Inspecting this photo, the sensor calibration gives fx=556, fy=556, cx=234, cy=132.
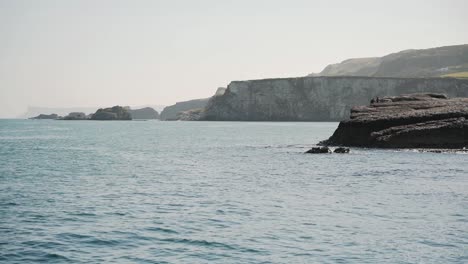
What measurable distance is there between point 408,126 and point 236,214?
5366 centimetres

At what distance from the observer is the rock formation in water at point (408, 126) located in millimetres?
74312

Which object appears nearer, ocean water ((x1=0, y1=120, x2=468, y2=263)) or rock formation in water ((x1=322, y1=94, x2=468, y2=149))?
ocean water ((x1=0, y1=120, x2=468, y2=263))

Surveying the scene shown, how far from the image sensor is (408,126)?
7706cm

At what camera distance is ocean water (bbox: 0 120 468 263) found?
21.5m

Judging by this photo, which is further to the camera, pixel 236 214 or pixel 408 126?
pixel 408 126

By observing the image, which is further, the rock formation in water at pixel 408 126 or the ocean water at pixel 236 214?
the rock formation in water at pixel 408 126

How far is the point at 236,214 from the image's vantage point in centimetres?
2938

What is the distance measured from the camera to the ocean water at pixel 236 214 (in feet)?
70.6

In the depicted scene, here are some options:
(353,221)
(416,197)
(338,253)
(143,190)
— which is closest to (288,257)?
(338,253)

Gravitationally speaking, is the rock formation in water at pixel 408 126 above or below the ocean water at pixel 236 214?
above

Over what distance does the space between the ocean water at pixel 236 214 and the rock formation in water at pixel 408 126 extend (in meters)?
21.3

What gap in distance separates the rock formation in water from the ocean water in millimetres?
21307

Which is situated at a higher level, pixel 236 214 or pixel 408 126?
pixel 408 126

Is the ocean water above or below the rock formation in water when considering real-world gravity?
below
